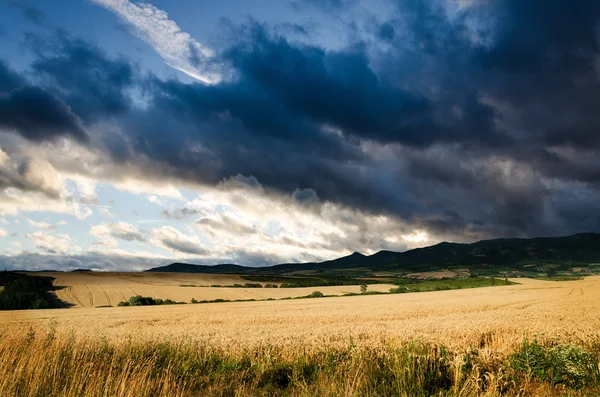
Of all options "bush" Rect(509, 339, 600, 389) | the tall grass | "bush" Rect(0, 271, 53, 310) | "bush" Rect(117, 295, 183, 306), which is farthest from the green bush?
"bush" Rect(509, 339, 600, 389)

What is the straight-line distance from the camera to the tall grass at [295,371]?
914cm

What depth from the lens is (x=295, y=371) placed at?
11.6 metres

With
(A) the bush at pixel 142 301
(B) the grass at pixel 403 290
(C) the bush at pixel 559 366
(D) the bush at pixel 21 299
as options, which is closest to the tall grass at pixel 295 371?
(C) the bush at pixel 559 366

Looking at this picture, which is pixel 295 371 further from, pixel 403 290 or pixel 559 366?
pixel 403 290

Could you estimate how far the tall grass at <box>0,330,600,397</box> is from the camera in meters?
9.14

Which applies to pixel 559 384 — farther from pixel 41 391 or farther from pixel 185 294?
pixel 185 294

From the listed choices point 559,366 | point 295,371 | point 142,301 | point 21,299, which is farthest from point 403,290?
point 295,371

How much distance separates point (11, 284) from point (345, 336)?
8022cm

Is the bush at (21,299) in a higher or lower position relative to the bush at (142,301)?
higher

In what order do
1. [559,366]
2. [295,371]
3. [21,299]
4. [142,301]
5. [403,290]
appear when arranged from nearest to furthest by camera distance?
[295,371] → [559,366] → [21,299] → [142,301] → [403,290]

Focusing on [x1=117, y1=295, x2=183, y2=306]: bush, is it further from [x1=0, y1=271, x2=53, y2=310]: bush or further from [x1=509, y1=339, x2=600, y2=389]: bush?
[x1=509, y1=339, x2=600, y2=389]: bush

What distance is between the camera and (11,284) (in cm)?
7619

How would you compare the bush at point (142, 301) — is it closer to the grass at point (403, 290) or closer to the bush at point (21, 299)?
the grass at point (403, 290)

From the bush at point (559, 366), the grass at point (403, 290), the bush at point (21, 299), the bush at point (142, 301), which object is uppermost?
the bush at point (559, 366)
